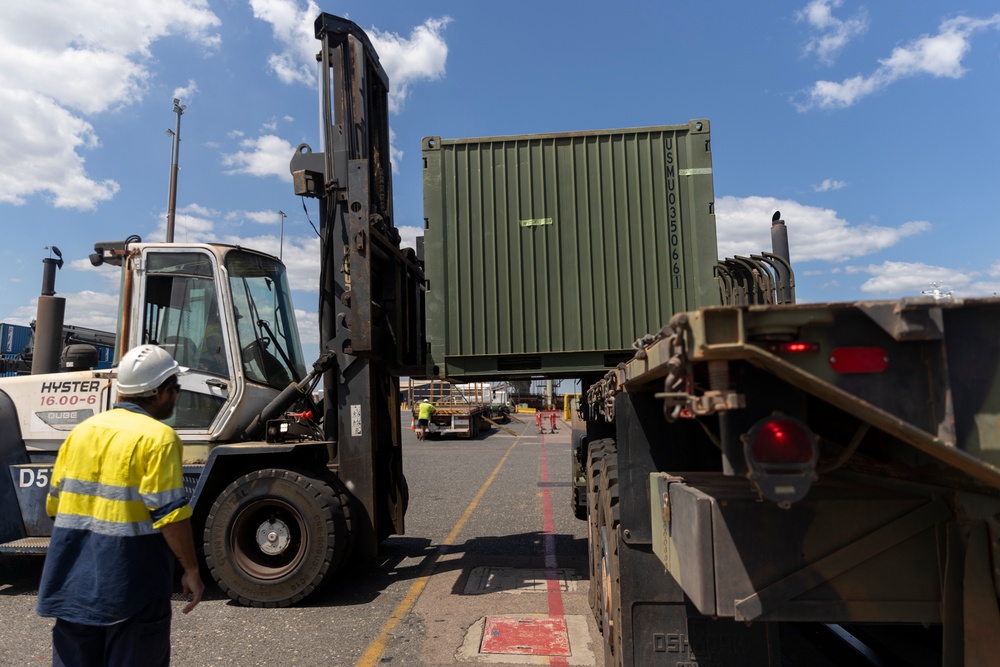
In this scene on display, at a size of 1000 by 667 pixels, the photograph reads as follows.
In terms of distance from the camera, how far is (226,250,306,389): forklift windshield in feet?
20.0

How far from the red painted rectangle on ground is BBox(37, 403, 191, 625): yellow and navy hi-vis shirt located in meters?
2.47

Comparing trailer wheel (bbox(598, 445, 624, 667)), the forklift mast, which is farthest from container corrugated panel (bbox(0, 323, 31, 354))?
trailer wheel (bbox(598, 445, 624, 667))

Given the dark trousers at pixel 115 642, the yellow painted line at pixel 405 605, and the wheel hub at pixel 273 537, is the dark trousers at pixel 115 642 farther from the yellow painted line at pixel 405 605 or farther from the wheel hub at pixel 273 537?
the wheel hub at pixel 273 537

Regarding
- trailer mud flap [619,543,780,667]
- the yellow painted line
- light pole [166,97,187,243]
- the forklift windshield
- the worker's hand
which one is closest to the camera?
the worker's hand

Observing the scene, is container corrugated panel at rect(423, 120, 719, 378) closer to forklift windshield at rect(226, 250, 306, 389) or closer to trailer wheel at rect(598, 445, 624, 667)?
forklift windshield at rect(226, 250, 306, 389)

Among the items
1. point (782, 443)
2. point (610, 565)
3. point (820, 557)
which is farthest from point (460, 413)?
point (782, 443)

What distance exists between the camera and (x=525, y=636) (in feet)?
15.4

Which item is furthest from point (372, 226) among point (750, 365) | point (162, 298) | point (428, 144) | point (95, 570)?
point (750, 365)

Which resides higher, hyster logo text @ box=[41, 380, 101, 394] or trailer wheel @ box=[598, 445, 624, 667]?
hyster logo text @ box=[41, 380, 101, 394]

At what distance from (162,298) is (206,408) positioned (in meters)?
1.09

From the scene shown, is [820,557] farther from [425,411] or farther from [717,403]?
[425,411]

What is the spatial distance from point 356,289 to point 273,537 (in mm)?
2240

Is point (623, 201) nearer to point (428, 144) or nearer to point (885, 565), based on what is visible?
point (428, 144)

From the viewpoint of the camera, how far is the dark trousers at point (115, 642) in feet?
9.02
